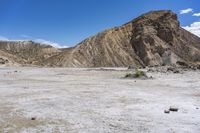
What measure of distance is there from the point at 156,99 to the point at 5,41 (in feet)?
386

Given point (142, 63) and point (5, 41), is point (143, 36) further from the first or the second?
point (5, 41)

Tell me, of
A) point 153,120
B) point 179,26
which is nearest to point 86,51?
point 179,26

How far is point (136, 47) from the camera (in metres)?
86.0

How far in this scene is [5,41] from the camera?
128250 millimetres

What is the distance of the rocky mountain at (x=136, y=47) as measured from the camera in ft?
260

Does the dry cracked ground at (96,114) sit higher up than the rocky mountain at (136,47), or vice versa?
the rocky mountain at (136,47)

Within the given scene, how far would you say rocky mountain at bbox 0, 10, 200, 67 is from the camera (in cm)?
7919

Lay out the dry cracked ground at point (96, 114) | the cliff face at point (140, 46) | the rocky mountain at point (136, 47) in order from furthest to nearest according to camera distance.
→ 1. the cliff face at point (140, 46)
2. the rocky mountain at point (136, 47)
3. the dry cracked ground at point (96, 114)

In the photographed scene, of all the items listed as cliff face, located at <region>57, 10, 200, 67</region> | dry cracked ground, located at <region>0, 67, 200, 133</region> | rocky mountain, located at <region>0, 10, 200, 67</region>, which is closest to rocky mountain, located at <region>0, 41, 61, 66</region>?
rocky mountain, located at <region>0, 10, 200, 67</region>

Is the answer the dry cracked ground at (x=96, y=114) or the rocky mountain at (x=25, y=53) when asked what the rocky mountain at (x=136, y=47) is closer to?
the rocky mountain at (x=25, y=53)

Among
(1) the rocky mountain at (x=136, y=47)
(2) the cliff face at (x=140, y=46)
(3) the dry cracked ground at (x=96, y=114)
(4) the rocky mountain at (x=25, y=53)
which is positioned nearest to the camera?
(3) the dry cracked ground at (x=96, y=114)

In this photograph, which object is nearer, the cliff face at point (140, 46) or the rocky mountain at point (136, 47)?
the rocky mountain at point (136, 47)

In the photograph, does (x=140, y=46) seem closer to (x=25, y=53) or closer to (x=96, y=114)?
→ (x=25, y=53)

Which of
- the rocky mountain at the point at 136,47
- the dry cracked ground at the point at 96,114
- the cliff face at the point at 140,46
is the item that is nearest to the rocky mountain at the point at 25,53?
the rocky mountain at the point at 136,47
